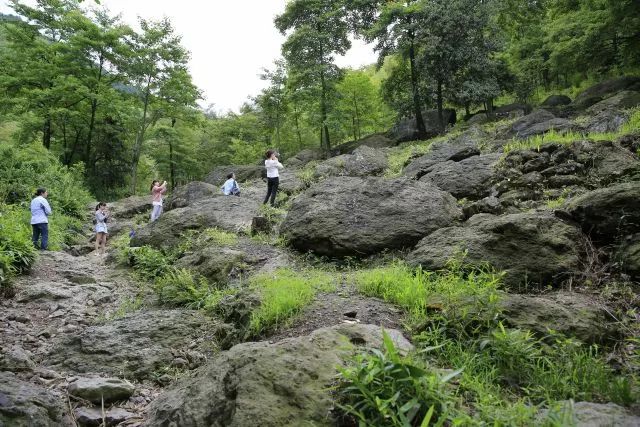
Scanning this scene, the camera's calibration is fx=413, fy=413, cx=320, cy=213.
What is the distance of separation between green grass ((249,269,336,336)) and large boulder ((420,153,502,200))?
4721 millimetres

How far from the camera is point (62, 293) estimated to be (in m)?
7.45

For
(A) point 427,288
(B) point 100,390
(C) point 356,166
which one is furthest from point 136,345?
(C) point 356,166

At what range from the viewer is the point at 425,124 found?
2720cm

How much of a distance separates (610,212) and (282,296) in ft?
14.6

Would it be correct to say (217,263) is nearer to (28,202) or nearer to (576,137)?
(576,137)

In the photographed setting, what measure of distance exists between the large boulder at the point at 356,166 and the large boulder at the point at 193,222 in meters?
5.76

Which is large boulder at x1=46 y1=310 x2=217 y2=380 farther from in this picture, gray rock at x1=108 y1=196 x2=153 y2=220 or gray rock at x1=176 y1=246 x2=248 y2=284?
gray rock at x1=108 y1=196 x2=153 y2=220

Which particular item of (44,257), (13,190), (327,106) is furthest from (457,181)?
(327,106)

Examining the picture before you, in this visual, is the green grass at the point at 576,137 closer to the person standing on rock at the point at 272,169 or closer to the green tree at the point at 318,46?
the person standing on rock at the point at 272,169

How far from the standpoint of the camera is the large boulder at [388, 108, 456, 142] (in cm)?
2609

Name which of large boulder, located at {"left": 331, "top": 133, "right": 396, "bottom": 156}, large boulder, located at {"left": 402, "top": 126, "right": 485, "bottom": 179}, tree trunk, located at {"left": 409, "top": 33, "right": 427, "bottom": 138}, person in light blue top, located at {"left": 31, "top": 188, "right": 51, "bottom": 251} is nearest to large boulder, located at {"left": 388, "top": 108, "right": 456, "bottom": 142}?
tree trunk, located at {"left": 409, "top": 33, "right": 427, "bottom": 138}

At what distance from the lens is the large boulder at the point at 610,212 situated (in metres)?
5.28

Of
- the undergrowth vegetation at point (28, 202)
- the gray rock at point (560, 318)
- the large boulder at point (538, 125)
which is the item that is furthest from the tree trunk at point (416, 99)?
the gray rock at point (560, 318)

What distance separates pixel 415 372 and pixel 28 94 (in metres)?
26.5
